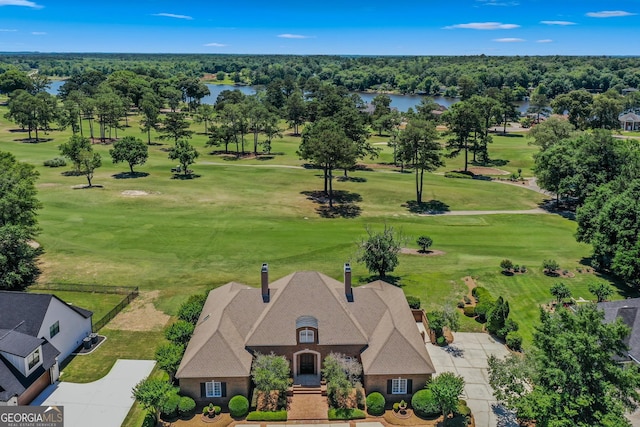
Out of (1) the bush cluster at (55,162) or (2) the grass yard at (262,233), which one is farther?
(1) the bush cluster at (55,162)

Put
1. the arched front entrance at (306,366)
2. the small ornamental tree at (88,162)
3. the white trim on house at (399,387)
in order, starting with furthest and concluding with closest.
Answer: the small ornamental tree at (88,162) < the arched front entrance at (306,366) < the white trim on house at (399,387)

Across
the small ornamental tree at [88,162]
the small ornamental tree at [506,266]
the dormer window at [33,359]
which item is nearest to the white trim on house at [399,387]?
the dormer window at [33,359]

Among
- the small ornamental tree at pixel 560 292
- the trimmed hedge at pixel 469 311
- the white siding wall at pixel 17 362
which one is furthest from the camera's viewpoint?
the small ornamental tree at pixel 560 292

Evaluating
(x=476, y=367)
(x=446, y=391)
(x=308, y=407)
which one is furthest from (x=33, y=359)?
(x=476, y=367)

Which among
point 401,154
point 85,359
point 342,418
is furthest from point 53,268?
point 401,154

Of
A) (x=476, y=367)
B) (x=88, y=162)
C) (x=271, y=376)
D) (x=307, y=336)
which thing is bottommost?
(x=476, y=367)

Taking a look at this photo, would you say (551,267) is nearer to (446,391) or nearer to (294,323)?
(446,391)

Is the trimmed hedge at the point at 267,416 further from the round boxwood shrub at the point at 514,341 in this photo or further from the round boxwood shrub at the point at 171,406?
the round boxwood shrub at the point at 514,341
